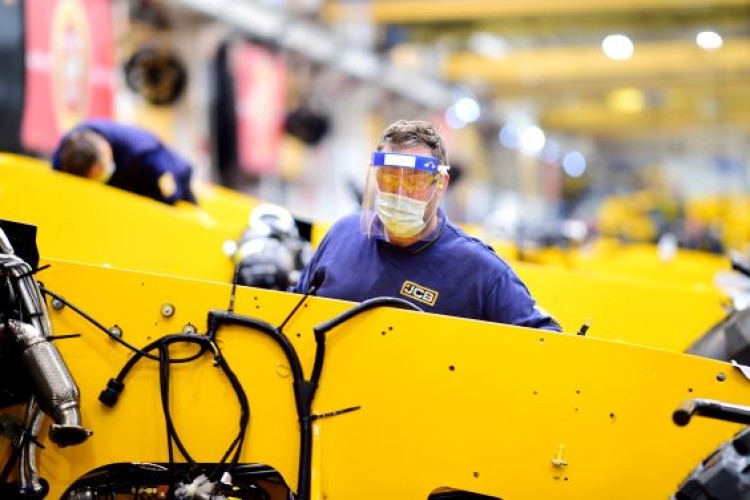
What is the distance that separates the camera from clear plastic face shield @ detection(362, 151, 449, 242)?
3502mm

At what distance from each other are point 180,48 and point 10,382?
9642 mm

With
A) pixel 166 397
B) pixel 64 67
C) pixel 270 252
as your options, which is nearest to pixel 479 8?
pixel 64 67

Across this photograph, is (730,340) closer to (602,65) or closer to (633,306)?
(633,306)

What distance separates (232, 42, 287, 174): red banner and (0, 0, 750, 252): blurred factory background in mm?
33

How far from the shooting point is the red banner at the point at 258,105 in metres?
13.0

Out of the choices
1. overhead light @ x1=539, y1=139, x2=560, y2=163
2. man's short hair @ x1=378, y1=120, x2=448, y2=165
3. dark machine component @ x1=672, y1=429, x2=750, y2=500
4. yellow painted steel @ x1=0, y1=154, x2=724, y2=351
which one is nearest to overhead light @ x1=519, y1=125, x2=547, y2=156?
overhead light @ x1=539, y1=139, x2=560, y2=163

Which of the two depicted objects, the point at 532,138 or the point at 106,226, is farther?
the point at 532,138

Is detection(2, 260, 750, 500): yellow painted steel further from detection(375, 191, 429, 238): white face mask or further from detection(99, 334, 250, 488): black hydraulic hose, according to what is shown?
detection(375, 191, 429, 238): white face mask

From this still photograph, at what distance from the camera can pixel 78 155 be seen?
224 inches

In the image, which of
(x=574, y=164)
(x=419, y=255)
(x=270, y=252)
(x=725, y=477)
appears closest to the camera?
(x=725, y=477)

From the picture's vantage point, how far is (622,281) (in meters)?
5.96

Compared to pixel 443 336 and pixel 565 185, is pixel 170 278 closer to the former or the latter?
pixel 443 336

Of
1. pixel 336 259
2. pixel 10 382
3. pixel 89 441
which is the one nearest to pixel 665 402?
pixel 336 259

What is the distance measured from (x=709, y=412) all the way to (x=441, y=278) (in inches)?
41.1
